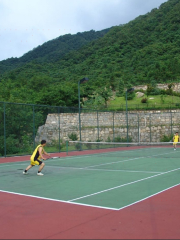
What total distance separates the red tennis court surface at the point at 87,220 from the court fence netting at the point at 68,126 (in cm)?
1219

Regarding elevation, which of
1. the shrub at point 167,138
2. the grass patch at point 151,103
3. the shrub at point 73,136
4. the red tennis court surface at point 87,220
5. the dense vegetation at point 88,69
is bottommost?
the shrub at point 167,138

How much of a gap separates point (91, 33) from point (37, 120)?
9477 cm

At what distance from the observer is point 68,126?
25.0 meters

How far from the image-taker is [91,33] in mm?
110625

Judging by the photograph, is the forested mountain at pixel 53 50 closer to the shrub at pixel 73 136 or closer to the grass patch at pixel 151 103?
the grass patch at pixel 151 103

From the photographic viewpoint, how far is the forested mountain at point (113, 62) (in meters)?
52.8

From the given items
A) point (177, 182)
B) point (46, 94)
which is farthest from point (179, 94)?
point (177, 182)

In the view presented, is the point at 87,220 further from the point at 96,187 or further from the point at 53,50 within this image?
the point at 53,50

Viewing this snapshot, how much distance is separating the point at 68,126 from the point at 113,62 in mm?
53413

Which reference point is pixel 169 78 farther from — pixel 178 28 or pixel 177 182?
pixel 177 182

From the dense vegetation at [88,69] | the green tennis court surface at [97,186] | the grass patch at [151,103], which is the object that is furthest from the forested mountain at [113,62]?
the green tennis court surface at [97,186]

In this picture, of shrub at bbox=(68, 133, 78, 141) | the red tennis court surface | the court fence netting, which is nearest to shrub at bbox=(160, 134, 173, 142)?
the court fence netting

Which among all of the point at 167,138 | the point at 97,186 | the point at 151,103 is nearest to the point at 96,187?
the point at 97,186

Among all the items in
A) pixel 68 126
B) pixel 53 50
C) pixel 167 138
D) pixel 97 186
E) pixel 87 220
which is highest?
pixel 53 50
